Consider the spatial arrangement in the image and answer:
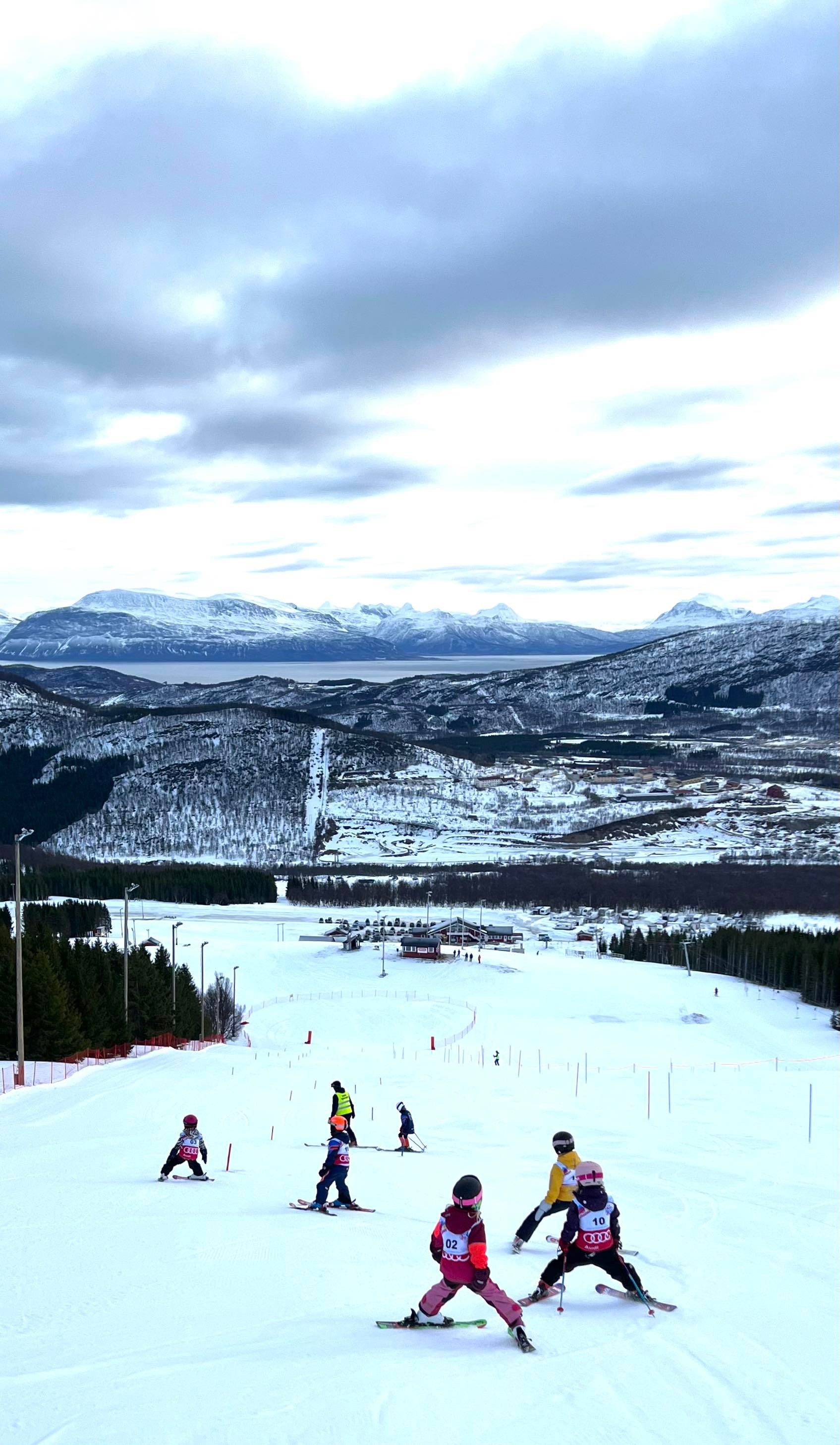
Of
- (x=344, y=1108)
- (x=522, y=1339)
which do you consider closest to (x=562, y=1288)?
(x=522, y=1339)

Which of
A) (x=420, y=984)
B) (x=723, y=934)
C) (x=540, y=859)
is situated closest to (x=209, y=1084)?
(x=420, y=984)

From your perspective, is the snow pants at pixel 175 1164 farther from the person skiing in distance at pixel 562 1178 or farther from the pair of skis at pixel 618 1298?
the pair of skis at pixel 618 1298

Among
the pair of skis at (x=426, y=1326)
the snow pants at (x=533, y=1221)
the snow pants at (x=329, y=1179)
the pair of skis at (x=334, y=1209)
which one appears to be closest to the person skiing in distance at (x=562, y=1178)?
the snow pants at (x=533, y=1221)

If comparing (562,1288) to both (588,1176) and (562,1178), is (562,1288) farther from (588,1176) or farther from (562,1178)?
(588,1176)

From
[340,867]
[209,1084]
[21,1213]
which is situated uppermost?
[21,1213]

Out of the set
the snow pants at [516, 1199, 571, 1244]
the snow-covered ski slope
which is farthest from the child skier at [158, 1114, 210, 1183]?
the snow pants at [516, 1199, 571, 1244]

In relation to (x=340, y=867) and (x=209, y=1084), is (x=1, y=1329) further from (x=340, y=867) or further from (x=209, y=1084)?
(x=340, y=867)
